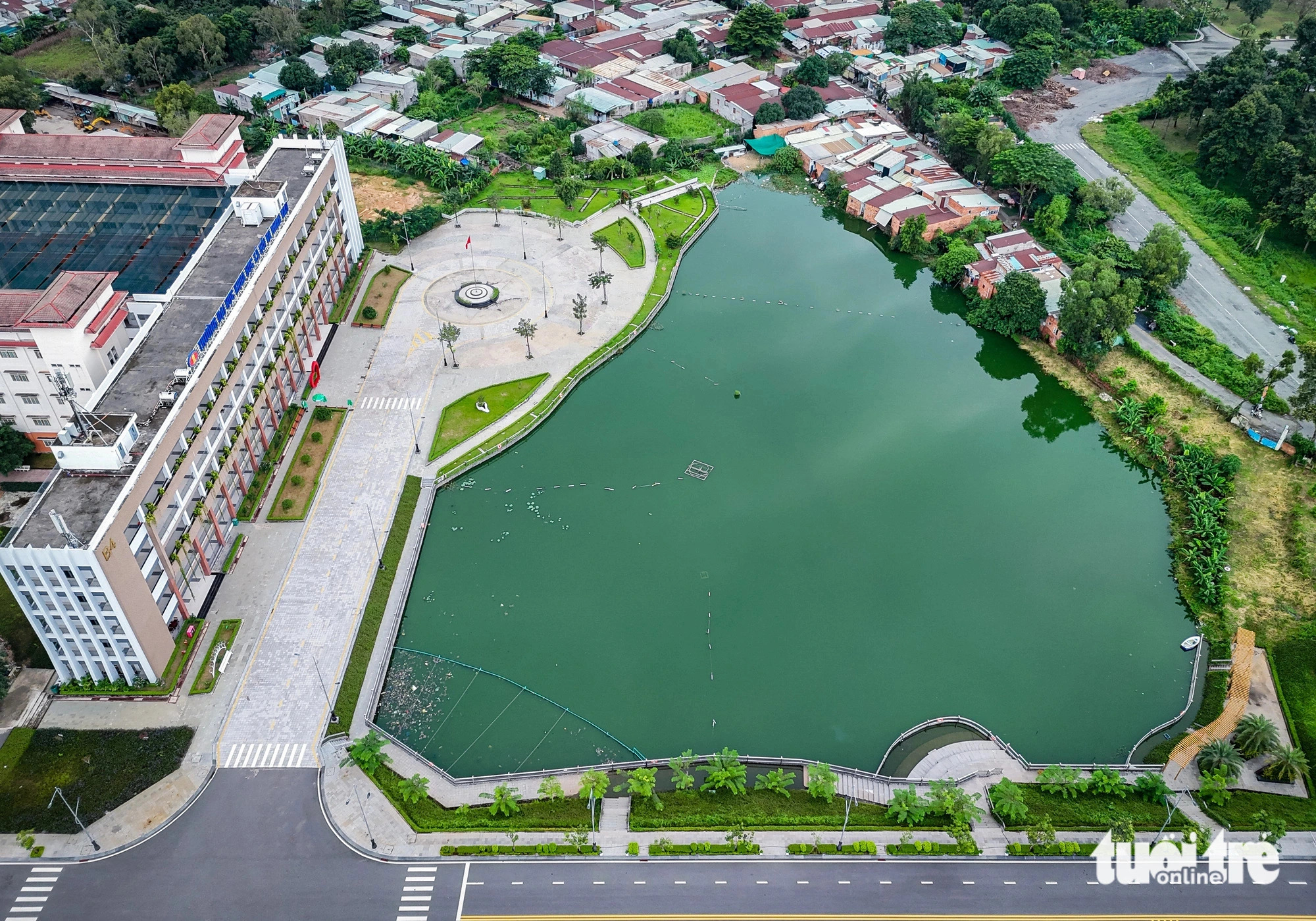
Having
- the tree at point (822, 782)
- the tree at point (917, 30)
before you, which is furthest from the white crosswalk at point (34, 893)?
the tree at point (917, 30)

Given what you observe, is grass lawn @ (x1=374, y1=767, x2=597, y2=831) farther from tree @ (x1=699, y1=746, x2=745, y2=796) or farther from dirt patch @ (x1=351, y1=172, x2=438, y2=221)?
dirt patch @ (x1=351, y1=172, x2=438, y2=221)

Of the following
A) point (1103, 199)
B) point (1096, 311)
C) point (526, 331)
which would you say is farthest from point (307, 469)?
point (1103, 199)

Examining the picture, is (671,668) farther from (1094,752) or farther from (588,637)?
(1094,752)

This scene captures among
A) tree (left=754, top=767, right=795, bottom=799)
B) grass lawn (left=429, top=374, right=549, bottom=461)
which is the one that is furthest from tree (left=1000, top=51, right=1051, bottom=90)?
tree (left=754, top=767, right=795, bottom=799)

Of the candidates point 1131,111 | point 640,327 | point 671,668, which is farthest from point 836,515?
point 1131,111

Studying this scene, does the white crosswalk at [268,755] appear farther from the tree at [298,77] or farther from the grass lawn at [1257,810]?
the tree at [298,77]

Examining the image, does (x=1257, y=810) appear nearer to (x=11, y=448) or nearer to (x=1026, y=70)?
(x=11, y=448)
